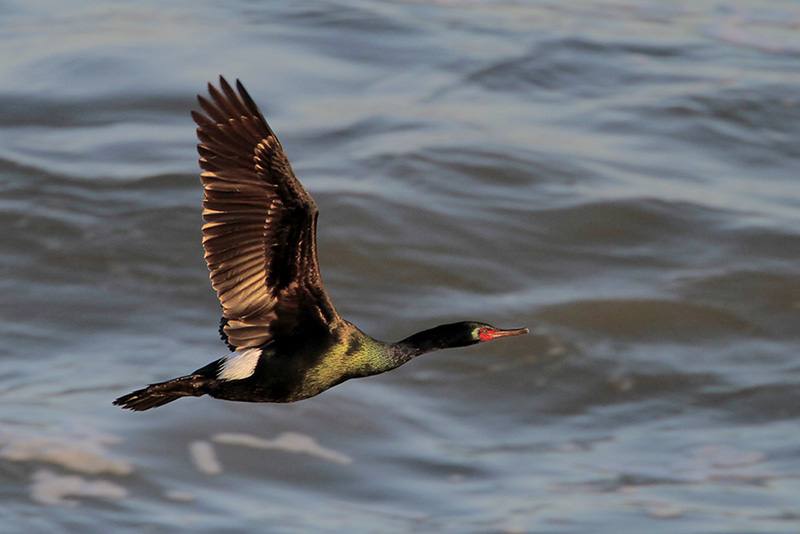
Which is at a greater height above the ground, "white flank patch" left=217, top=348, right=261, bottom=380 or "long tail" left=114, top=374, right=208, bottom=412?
"white flank patch" left=217, top=348, right=261, bottom=380

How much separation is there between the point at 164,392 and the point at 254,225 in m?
1.02

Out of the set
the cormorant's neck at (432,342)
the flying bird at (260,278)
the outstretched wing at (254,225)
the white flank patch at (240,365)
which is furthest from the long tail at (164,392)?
the cormorant's neck at (432,342)

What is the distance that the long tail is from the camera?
730cm

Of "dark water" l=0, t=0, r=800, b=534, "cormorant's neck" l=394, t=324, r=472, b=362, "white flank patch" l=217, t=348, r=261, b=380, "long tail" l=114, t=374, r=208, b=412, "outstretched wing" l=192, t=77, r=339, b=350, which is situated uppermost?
"dark water" l=0, t=0, r=800, b=534

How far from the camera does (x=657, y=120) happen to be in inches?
1029

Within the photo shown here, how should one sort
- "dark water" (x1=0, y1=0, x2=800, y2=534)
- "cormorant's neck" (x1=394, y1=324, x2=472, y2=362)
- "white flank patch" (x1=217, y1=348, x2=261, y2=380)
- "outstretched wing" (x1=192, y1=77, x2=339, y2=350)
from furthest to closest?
1. "dark water" (x1=0, y1=0, x2=800, y2=534)
2. "cormorant's neck" (x1=394, y1=324, x2=472, y2=362)
3. "white flank patch" (x1=217, y1=348, x2=261, y2=380)
4. "outstretched wing" (x1=192, y1=77, x2=339, y2=350)

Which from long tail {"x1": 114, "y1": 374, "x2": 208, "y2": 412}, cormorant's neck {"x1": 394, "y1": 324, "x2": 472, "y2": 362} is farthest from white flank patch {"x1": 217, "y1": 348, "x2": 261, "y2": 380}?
cormorant's neck {"x1": 394, "y1": 324, "x2": 472, "y2": 362}

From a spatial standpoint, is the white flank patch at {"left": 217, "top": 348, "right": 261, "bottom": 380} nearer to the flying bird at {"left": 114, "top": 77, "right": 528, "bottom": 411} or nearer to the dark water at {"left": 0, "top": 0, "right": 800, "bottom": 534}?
the flying bird at {"left": 114, "top": 77, "right": 528, "bottom": 411}

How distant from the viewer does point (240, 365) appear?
7.50 meters

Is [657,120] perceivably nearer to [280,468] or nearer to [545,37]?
[545,37]

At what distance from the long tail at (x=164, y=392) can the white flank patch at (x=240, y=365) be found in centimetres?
12

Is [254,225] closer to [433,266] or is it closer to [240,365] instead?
[240,365]

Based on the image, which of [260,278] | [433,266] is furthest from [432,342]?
[433,266]

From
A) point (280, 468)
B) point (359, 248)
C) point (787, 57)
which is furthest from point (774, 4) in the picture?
point (280, 468)
